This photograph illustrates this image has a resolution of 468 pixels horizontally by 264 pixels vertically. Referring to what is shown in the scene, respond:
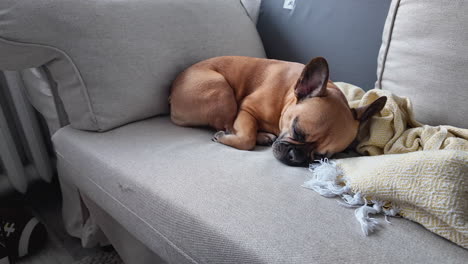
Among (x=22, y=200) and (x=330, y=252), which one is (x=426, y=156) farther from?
(x=22, y=200)

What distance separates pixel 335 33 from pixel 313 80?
468 millimetres

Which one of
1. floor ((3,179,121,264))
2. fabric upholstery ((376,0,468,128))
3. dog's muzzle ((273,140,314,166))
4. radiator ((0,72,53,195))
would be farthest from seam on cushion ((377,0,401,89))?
radiator ((0,72,53,195))

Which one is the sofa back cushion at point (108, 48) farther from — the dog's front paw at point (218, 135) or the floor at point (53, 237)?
the floor at point (53, 237)

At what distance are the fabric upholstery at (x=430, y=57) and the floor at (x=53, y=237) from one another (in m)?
1.41

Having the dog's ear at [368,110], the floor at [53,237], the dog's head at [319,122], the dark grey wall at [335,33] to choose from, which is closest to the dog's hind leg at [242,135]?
the dog's head at [319,122]

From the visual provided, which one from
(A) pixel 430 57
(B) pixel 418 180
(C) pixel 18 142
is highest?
(A) pixel 430 57

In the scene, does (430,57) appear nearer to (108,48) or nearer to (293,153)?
(293,153)

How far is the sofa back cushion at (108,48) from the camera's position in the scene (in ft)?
3.15

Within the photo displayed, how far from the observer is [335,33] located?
1.47 metres

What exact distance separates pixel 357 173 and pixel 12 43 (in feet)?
3.43

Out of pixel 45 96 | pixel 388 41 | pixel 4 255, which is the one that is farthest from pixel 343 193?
pixel 4 255

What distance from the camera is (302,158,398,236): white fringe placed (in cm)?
76

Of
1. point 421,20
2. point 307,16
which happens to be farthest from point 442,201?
point 307,16

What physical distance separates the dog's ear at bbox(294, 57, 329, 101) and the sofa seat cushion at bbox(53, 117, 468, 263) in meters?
0.26
